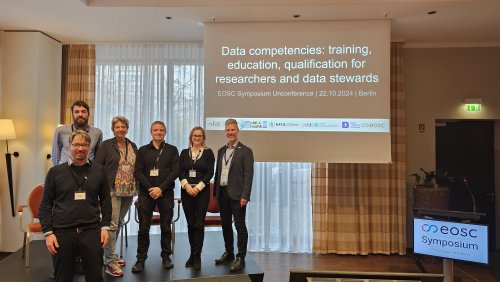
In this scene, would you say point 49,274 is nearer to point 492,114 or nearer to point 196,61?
point 196,61

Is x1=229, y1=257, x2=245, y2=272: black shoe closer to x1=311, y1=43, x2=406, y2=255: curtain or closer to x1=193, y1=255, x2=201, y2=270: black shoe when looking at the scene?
x1=193, y1=255, x2=201, y2=270: black shoe

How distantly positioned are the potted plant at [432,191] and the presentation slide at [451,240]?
1.31 meters

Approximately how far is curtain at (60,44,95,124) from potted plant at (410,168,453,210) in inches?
173

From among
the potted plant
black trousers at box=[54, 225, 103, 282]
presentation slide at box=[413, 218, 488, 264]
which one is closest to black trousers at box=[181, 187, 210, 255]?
black trousers at box=[54, 225, 103, 282]

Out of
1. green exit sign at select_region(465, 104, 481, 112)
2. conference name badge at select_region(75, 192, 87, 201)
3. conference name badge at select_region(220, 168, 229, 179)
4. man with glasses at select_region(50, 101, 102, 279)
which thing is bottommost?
conference name badge at select_region(75, 192, 87, 201)

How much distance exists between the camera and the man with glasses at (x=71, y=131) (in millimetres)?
2916

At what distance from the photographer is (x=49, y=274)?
3.03 meters

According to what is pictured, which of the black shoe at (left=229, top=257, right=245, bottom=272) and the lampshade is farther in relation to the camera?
the lampshade

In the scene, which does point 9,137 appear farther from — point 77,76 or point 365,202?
point 365,202

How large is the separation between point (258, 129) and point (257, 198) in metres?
1.02

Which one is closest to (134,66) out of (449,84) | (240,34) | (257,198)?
(240,34)

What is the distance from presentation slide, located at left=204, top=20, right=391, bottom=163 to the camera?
391 cm

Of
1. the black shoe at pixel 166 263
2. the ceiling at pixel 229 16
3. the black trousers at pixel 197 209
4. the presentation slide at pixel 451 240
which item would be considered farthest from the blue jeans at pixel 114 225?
the presentation slide at pixel 451 240

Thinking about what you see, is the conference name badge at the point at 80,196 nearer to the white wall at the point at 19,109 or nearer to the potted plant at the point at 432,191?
the white wall at the point at 19,109
